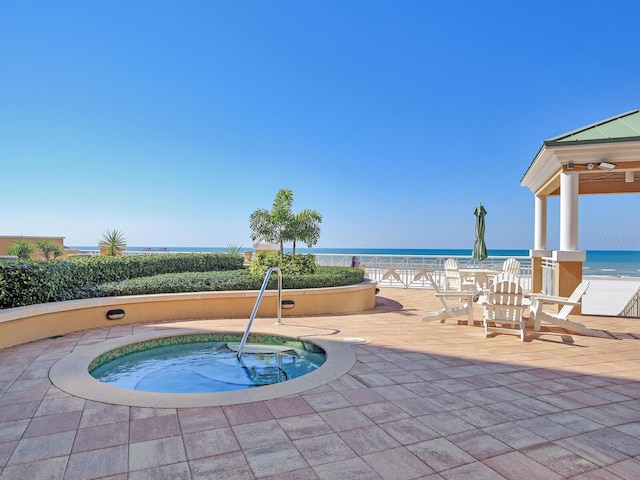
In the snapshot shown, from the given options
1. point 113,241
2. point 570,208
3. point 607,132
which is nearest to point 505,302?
point 570,208

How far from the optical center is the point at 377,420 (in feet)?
8.29

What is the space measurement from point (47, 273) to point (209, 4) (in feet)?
24.0

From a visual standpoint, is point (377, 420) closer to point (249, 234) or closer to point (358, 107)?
point (249, 234)

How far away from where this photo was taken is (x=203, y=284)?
22.1 ft

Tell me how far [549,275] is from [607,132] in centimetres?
301

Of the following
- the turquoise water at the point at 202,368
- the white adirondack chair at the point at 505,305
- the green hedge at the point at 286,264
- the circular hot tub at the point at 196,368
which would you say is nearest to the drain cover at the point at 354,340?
the circular hot tub at the point at 196,368

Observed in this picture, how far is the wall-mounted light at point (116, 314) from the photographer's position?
5703 millimetres

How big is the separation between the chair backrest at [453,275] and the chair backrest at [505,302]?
346cm

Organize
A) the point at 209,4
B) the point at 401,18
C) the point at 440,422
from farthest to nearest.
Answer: the point at 401,18 < the point at 209,4 < the point at 440,422

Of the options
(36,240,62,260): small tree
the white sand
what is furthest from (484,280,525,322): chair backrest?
(36,240,62,260): small tree

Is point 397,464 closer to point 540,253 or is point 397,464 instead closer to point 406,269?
point 540,253

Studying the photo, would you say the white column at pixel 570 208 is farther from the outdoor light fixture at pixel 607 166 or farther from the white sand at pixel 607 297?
the white sand at pixel 607 297

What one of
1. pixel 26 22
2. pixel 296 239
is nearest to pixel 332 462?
pixel 296 239

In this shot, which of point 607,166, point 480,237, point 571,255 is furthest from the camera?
point 480,237
